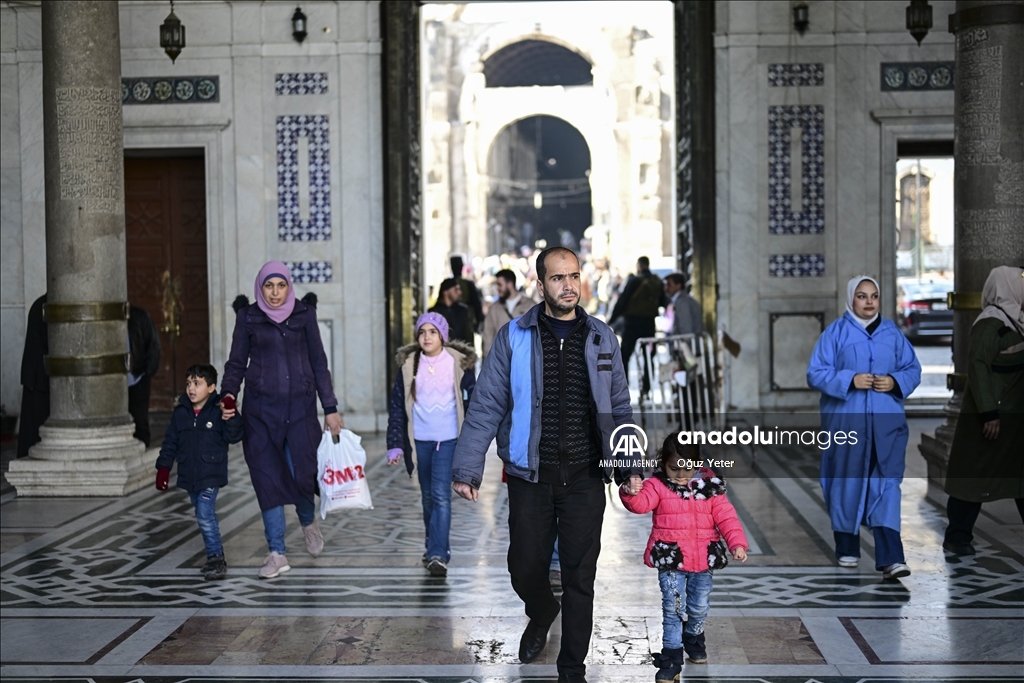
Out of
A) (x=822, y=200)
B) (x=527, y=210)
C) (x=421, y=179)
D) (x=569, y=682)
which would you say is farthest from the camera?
(x=527, y=210)

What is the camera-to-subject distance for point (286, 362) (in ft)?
22.1

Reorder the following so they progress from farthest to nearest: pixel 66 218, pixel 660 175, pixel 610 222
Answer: pixel 610 222, pixel 660 175, pixel 66 218

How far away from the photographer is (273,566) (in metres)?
6.72

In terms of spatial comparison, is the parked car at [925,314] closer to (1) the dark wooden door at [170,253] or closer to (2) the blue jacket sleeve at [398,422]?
(1) the dark wooden door at [170,253]

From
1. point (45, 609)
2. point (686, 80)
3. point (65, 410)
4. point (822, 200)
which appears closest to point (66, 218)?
point (65, 410)

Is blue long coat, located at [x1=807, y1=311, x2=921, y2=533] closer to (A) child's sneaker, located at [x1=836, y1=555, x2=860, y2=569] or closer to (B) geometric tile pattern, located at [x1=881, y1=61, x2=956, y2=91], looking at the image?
(A) child's sneaker, located at [x1=836, y1=555, x2=860, y2=569]

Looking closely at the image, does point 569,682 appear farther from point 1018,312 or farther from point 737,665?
point 1018,312

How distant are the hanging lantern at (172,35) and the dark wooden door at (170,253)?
2148 millimetres

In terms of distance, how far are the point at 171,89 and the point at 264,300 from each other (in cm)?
613

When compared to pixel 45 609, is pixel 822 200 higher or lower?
higher

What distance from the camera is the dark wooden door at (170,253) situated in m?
13.1

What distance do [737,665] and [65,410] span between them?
235 inches

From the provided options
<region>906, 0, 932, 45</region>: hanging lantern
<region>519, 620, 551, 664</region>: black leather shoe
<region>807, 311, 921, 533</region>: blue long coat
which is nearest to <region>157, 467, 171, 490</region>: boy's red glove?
<region>519, 620, 551, 664</region>: black leather shoe

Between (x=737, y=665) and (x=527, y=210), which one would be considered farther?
(x=527, y=210)
